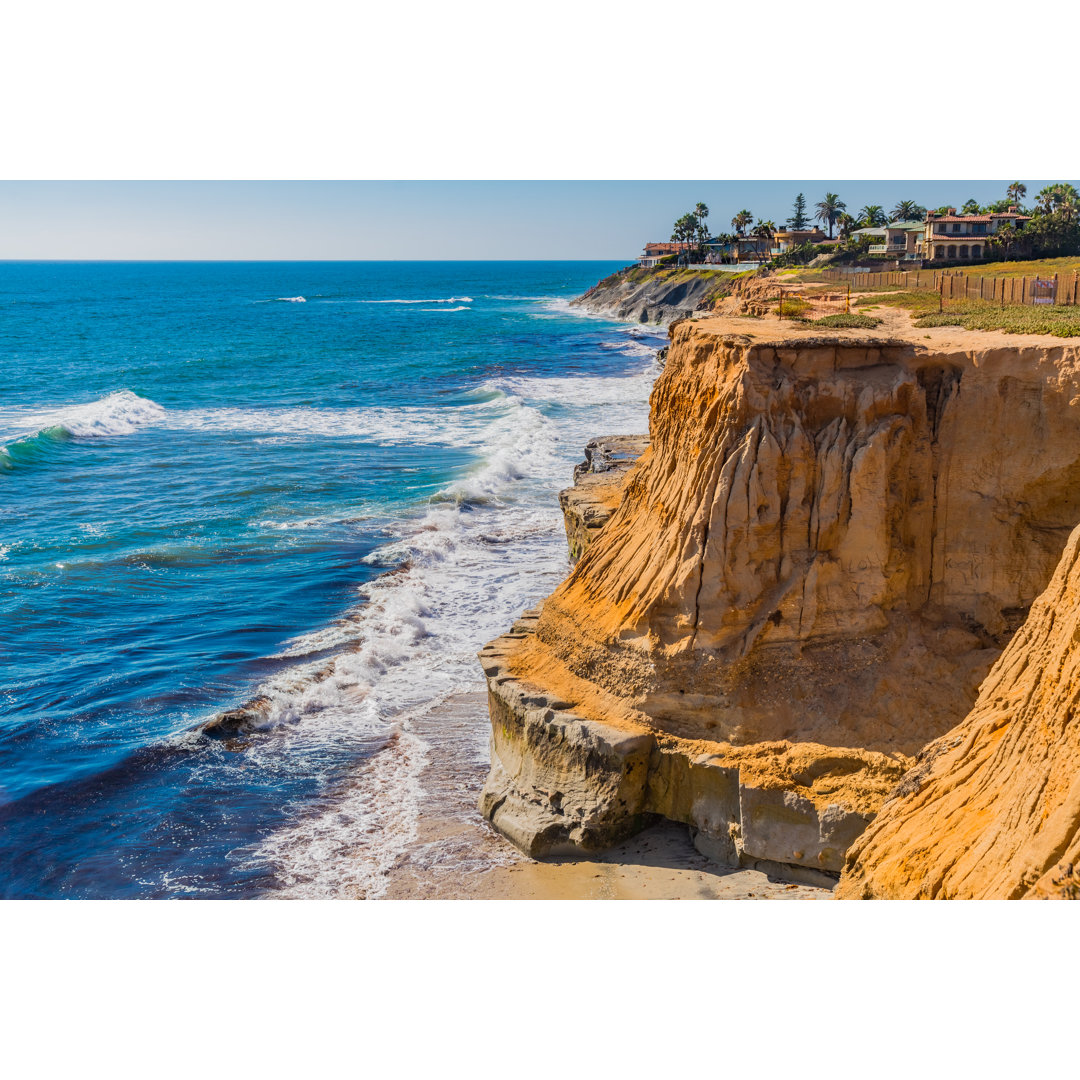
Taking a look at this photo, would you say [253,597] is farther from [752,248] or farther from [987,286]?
[752,248]

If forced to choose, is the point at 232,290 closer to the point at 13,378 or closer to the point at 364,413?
the point at 13,378

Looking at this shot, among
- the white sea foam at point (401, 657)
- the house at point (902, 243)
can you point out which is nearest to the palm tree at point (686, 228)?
the house at point (902, 243)

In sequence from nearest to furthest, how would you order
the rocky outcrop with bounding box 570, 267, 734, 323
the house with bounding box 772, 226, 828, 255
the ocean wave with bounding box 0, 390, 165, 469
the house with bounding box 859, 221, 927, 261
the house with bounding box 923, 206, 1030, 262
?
the ocean wave with bounding box 0, 390, 165, 469 → the house with bounding box 923, 206, 1030, 262 → the house with bounding box 859, 221, 927, 261 → the rocky outcrop with bounding box 570, 267, 734, 323 → the house with bounding box 772, 226, 828, 255

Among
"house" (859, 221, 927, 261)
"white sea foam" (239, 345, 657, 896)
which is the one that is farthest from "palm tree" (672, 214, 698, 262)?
"white sea foam" (239, 345, 657, 896)

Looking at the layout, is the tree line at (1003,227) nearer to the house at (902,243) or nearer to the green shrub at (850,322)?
the house at (902,243)

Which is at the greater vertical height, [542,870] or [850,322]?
[850,322]

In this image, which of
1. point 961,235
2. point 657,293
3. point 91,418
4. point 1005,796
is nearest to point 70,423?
point 91,418

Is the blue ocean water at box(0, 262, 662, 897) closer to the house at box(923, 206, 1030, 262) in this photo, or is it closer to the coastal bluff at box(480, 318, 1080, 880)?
the coastal bluff at box(480, 318, 1080, 880)

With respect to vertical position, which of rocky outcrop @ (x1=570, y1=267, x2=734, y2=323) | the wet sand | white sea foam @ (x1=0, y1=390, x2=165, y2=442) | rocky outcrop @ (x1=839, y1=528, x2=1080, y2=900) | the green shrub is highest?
rocky outcrop @ (x1=570, y1=267, x2=734, y2=323)
